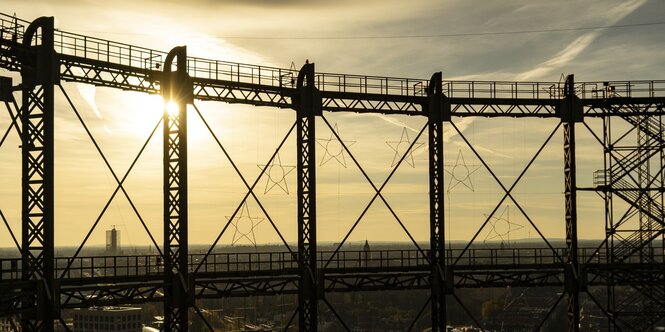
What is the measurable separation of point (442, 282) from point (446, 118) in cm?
708

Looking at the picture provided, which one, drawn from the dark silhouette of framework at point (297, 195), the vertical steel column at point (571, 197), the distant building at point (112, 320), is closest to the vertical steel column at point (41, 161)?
the dark silhouette of framework at point (297, 195)

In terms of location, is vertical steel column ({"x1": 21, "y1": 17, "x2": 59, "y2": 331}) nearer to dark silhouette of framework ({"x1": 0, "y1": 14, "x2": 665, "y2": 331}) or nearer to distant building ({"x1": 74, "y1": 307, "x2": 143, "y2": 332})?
dark silhouette of framework ({"x1": 0, "y1": 14, "x2": 665, "y2": 331})

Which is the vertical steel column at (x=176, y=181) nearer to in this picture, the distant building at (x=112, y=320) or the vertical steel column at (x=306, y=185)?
the vertical steel column at (x=306, y=185)

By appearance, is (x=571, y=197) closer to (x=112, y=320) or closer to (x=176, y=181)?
(x=176, y=181)

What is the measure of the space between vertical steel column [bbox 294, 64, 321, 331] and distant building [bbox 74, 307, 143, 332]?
107781 millimetres

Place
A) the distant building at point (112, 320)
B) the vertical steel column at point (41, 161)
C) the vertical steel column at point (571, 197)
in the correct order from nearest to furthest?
the vertical steel column at point (41, 161) → the vertical steel column at point (571, 197) → the distant building at point (112, 320)

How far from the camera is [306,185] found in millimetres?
36438

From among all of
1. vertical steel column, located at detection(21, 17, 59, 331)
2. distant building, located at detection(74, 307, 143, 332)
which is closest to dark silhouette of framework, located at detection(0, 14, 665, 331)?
vertical steel column, located at detection(21, 17, 59, 331)

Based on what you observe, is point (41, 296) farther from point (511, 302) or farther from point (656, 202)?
point (511, 302)

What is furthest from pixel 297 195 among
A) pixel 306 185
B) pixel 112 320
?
pixel 112 320

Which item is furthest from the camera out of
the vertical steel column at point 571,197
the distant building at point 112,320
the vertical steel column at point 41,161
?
the distant building at point 112,320

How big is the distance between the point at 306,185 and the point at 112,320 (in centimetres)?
11408

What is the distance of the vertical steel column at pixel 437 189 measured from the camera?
38.0 meters

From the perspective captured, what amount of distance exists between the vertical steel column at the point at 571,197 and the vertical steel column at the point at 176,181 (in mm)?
17246
